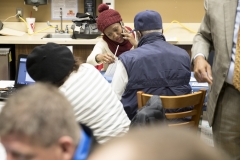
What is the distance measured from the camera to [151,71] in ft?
7.44

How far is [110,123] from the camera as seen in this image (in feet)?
6.08

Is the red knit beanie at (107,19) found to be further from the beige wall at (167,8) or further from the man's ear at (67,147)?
the man's ear at (67,147)

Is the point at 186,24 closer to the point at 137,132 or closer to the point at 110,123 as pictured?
the point at 110,123

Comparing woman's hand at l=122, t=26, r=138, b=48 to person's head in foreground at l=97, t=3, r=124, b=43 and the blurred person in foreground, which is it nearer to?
person's head in foreground at l=97, t=3, r=124, b=43

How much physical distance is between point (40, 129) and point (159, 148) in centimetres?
36

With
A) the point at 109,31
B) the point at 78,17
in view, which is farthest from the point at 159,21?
the point at 78,17

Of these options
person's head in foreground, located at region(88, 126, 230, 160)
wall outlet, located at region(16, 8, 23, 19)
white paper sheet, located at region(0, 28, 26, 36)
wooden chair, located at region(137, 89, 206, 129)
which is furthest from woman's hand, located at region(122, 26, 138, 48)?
person's head in foreground, located at region(88, 126, 230, 160)

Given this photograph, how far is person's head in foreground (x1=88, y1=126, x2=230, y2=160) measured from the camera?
0.51m

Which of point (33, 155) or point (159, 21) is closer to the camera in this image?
point (33, 155)

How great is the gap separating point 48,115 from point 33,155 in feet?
0.30

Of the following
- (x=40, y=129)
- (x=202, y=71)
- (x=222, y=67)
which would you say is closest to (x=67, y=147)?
(x=40, y=129)

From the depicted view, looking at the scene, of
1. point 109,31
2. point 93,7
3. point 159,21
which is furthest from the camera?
point 93,7

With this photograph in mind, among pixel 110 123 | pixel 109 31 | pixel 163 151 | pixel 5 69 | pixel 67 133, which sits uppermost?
pixel 163 151

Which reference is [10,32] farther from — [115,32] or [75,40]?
[115,32]
